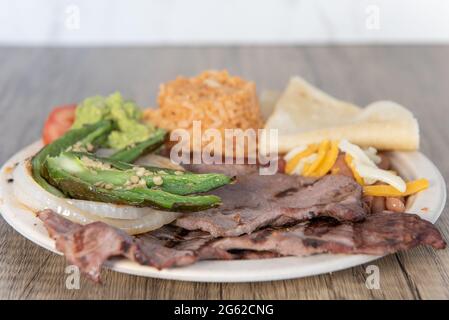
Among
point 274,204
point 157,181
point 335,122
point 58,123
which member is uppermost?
point 157,181

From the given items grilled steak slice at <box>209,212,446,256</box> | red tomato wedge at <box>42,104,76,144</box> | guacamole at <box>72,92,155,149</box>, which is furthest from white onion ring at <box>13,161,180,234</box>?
red tomato wedge at <box>42,104,76,144</box>

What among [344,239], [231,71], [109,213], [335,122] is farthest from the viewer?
[231,71]

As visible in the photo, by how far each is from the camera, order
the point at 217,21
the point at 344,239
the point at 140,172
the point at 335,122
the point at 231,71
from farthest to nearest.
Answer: the point at 217,21 → the point at 231,71 → the point at 335,122 → the point at 140,172 → the point at 344,239

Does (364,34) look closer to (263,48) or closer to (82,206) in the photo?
→ (263,48)

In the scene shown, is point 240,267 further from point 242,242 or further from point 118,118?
point 118,118

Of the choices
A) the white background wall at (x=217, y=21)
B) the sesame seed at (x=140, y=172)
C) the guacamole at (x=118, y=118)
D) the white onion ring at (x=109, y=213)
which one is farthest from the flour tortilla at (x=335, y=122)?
the white background wall at (x=217, y=21)

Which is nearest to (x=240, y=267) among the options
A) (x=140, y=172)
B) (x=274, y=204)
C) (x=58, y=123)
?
(x=274, y=204)

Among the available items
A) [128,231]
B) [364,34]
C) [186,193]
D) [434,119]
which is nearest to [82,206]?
[128,231]

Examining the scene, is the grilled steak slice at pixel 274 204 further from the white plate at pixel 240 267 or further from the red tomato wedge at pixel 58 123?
the red tomato wedge at pixel 58 123
